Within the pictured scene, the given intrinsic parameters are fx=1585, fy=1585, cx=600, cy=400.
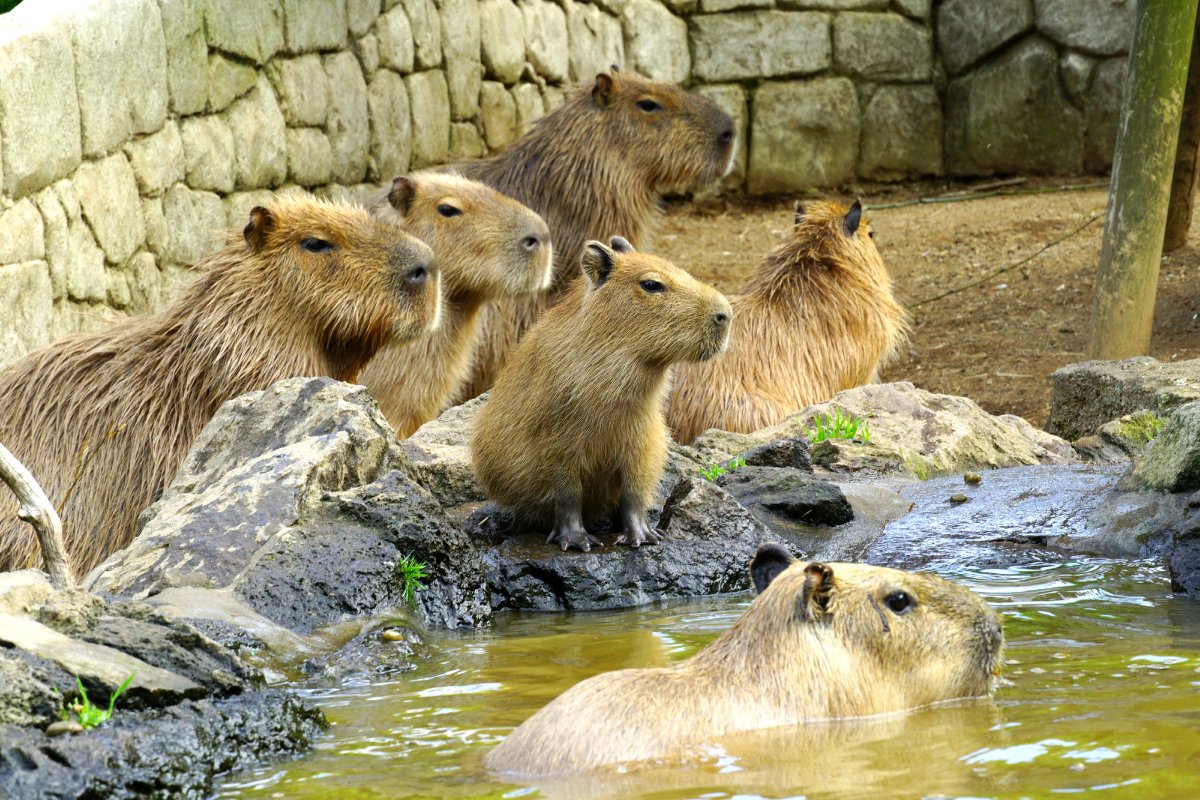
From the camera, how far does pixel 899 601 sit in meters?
3.65

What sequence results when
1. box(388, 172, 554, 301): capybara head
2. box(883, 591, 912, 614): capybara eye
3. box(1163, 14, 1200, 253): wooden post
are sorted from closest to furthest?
box(883, 591, 912, 614): capybara eye < box(388, 172, 554, 301): capybara head < box(1163, 14, 1200, 253): wooden post

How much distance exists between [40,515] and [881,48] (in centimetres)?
1142

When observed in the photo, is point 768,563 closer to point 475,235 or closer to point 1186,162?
point 475,235

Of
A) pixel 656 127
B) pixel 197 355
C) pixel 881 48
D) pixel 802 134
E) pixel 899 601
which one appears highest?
pixel 881 48

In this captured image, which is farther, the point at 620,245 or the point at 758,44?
the point at 758,44

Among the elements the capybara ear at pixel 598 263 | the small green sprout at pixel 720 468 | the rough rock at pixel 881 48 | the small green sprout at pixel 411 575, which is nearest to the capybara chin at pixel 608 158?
the small green sprout at pixel 720 468

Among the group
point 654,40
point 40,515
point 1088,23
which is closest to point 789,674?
point 40,515

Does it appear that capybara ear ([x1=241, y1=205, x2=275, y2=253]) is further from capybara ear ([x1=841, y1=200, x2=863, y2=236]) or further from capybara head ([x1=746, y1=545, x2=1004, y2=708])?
capybara ear ([x1=841, y1=200, x2=863, y2=236])

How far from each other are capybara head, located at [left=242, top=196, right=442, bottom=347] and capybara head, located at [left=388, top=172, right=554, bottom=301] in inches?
54.4

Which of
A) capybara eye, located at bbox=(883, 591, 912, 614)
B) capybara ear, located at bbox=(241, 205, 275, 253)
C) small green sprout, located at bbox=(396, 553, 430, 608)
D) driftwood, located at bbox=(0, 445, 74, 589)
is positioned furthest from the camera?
capybara ear, located at bbox=(241, 205, 275, 253)

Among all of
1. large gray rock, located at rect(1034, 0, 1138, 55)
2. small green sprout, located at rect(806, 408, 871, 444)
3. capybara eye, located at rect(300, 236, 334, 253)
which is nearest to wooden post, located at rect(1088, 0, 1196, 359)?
small green sprout, located at rect(806, 408, 871, 444)

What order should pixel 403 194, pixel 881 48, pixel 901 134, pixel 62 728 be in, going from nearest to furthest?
1. pixel 62 728
2. pixel 403 194
3. pixel 881 48
4. pixel 901 134

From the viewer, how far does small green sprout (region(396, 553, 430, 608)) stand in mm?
4492

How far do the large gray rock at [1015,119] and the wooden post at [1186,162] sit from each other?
3.63 meters
